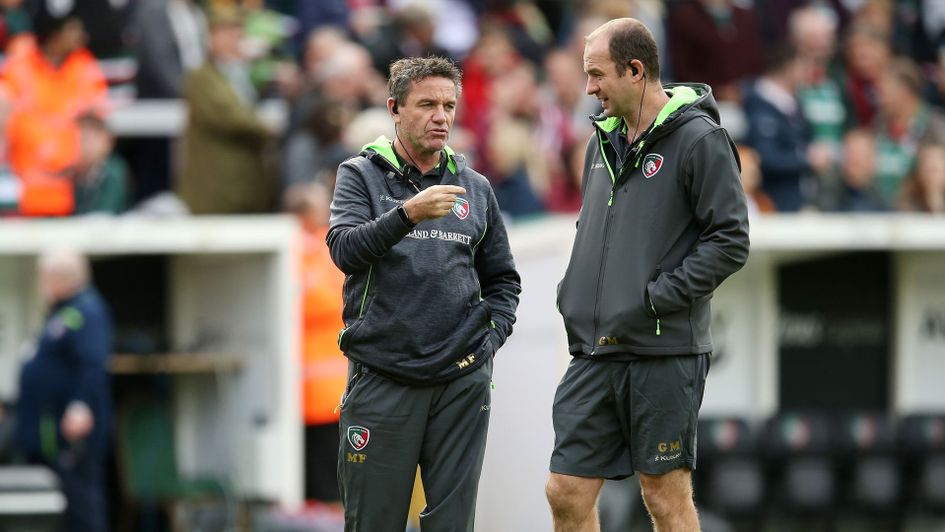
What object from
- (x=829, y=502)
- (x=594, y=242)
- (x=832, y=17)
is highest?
(x=832, y=17)

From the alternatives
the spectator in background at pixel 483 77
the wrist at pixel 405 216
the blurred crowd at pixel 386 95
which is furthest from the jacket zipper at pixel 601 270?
the spectator in background at pixel 483 77

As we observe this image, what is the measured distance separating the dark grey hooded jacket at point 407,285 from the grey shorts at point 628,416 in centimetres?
40

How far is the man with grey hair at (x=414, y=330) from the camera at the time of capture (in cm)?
554

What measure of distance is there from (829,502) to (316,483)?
3660 millimetres

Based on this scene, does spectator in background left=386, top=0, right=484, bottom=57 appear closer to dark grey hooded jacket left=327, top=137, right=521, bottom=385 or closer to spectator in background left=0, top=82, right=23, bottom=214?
spectator in background left=0, top=82, right=23, bottom=214

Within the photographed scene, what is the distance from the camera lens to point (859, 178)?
1230 centimetres

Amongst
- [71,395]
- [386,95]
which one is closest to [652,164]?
[71,395]

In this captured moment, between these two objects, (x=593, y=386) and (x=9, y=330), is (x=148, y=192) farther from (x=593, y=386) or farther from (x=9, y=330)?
(x=593, y=386)

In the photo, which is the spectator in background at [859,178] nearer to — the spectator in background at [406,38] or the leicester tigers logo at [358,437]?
the spectator in background at [406,38]

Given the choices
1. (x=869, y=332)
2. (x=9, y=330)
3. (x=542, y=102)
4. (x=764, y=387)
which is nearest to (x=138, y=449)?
(x=9, y=330)

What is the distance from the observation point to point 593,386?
583cm

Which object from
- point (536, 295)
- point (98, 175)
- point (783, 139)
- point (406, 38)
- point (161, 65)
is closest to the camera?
point (536, 295)

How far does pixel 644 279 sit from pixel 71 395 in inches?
211

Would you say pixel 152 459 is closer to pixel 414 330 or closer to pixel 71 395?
pixel 71 395
